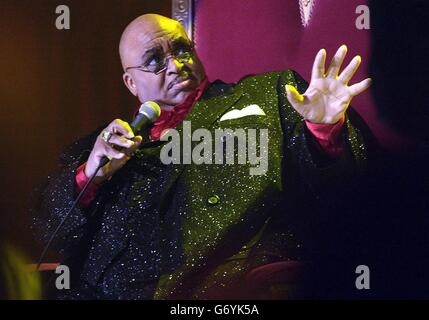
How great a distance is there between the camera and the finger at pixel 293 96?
64.4 inches

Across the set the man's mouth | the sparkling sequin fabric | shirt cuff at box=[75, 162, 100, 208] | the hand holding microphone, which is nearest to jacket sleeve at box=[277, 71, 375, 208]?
the sparkling sequin fabric

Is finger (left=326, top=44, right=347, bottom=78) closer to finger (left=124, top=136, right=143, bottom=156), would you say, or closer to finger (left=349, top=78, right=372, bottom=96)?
finger (left=349, top=78, right=372, bottom=96)

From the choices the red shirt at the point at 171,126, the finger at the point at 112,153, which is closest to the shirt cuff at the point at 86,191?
the red shirt at the point at 171,126

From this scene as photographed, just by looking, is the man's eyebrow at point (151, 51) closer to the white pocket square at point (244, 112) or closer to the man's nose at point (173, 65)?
the man's nose at point (173, 65)

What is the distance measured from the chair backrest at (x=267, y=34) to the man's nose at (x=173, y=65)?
79mm

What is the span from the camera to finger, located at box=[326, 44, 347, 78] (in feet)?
5.30

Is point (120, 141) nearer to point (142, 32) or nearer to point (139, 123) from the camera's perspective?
point (139, 123)

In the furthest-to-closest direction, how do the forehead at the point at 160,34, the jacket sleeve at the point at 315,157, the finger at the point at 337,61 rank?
the forehead at the point at 160,34
the jacket sleeve at the point at 315,157
the finger at the point at 337,61

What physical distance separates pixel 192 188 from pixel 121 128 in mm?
251

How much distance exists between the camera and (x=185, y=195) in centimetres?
177
